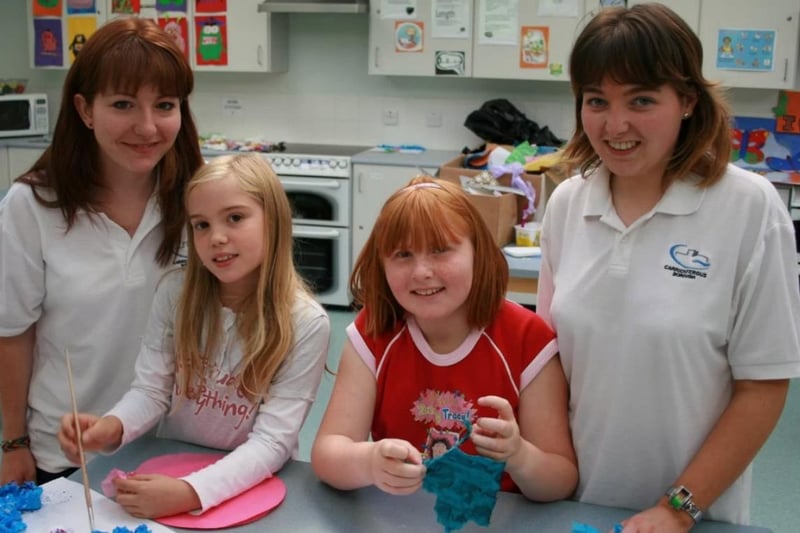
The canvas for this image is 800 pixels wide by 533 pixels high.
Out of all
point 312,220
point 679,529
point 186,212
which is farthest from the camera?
point 312,220

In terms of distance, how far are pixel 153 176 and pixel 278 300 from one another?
0.39 meters

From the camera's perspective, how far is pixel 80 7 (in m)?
5.33

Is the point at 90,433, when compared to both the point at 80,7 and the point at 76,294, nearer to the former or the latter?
the point at 76,294

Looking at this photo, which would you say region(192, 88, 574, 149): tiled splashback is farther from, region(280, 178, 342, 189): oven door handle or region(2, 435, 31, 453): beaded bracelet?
region(2, 435, 31, 453): beaded bracelet

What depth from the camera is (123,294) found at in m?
1.60

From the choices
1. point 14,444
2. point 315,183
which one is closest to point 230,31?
point 315,183

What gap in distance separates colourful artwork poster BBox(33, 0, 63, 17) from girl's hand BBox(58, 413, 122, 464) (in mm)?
4577

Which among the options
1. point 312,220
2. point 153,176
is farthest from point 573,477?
point 312,220

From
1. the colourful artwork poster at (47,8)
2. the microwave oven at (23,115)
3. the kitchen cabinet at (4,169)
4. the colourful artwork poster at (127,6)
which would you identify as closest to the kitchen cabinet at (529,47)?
the colourful artwork poster at (127,6)

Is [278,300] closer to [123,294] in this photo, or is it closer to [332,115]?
[123,294]

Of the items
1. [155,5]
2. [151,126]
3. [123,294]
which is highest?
[155,5]

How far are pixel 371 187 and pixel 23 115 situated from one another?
2260 millimetres

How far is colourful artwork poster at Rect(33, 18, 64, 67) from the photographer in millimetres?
5398

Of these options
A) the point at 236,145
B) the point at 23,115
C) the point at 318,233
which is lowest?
the point at 318,233
